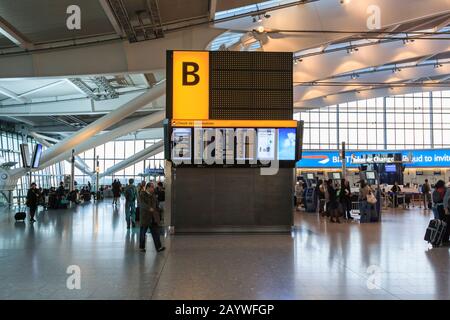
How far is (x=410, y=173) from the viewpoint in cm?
4084

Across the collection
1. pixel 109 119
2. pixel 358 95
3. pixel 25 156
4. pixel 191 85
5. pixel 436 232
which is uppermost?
pixel 358 95

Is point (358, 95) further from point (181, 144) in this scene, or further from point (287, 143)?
point (181, 144)

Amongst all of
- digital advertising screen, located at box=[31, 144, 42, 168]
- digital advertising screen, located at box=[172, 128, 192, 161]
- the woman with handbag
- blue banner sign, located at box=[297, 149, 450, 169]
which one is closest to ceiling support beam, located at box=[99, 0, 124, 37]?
digital advertising screen, located at box=[172, 128, 192, 161]

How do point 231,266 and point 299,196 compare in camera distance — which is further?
point 299,196

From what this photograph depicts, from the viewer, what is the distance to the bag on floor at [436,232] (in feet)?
34.2

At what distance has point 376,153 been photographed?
132ft

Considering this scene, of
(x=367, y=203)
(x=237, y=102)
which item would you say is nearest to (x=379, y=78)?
(x=367, y=203)

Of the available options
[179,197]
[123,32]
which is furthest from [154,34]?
[179,197]

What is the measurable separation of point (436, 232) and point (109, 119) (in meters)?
19.0

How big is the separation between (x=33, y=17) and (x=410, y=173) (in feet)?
117

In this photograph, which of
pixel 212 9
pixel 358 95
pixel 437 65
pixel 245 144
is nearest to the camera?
pixel 245 144

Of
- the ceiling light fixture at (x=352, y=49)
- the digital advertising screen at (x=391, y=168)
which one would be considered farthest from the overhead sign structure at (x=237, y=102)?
the digital advertising screen at (x=391, y=168)

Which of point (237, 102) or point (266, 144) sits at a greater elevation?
point (237, 102)

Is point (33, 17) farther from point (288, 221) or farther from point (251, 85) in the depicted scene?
point (288, 221)
